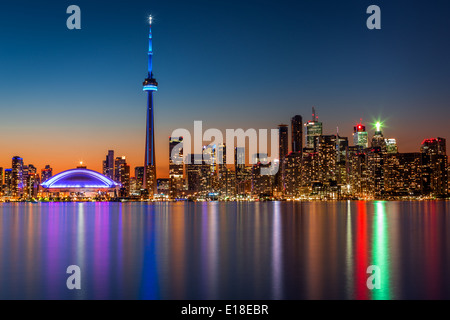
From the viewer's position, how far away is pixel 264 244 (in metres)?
38.4

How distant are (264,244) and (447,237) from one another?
773 inches

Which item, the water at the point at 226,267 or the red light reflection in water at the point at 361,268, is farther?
the water at the point at 226,267

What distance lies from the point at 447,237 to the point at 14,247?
39.7 m

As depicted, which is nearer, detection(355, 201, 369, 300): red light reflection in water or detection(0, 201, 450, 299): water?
detection(355, 201, 369, 300): red light reflection in water

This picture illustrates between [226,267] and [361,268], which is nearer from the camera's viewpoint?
[361,268]

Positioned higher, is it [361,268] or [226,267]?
[361,268]
